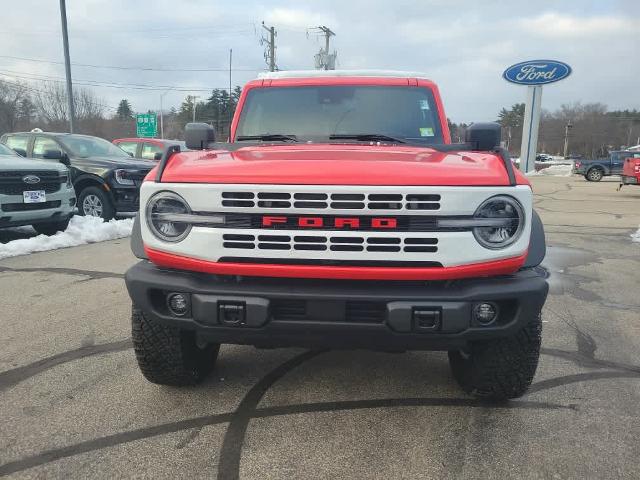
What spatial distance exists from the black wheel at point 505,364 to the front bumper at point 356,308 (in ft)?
1.09

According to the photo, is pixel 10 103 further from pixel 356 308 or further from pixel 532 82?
pixel 356 308

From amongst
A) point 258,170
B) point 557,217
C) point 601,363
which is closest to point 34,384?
point 258,170

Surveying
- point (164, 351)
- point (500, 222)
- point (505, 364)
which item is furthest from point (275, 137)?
point (505, 364)

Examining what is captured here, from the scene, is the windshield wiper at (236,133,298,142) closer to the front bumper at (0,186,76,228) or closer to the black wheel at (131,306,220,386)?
the black wheel at (131,306,220,386)

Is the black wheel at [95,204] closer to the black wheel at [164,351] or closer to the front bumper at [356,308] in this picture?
the black wheel at [164,351]

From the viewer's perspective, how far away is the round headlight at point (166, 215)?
2.41m

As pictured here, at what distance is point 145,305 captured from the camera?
2.40 meters

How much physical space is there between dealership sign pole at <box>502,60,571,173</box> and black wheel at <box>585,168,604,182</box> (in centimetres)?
709

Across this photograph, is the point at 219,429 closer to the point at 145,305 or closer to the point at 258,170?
the point at 145,305

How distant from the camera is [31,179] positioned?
24.5 ft

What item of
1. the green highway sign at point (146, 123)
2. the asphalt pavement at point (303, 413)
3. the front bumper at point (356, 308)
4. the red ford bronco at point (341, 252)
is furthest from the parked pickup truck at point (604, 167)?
the front bumper at point (356, 308)

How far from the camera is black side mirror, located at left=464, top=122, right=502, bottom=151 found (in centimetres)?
303

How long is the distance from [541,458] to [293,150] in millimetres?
1960

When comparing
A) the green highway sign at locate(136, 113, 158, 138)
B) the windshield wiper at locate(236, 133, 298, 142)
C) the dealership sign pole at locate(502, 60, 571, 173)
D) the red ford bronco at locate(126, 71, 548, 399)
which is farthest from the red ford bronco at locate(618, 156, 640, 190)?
the green highway sign at locate(136, 113, 158, 138)
